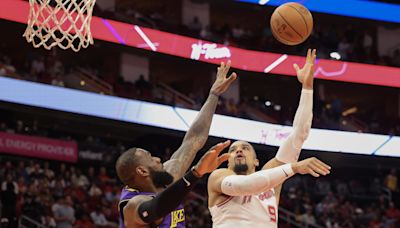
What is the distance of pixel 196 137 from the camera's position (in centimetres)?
448

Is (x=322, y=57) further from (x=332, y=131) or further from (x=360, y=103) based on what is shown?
(x=360, y=103)

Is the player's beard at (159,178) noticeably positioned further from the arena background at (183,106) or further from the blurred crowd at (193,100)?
the blurred crowd at (193,100)

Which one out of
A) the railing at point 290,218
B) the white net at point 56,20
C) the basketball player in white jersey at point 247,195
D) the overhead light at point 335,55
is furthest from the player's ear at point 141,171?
the overhead light at point 335,55

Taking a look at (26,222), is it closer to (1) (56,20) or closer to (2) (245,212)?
(1) (56,20)

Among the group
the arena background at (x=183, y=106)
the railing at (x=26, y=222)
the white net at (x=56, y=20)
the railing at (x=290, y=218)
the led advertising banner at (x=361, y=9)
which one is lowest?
the railing at (x=290, y=218)

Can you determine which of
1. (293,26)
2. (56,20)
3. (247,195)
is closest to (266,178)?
(247,195)

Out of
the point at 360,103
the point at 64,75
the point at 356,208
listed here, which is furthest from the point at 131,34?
the point at 360,103

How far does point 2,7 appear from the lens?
1391cm

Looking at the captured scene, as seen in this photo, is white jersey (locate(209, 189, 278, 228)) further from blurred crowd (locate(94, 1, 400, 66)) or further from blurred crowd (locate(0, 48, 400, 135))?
blurred crowd (locate(94, 1, 400, 66))

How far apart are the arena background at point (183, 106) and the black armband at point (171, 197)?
7519 mm

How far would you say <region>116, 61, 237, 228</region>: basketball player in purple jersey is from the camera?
308 centimetres

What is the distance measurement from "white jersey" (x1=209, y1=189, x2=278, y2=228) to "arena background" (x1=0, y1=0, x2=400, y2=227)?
633 centimetres

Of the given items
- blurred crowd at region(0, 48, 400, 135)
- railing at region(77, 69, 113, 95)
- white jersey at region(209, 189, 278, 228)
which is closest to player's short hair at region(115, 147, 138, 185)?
white jersey at region(209, 189, 278, 228)

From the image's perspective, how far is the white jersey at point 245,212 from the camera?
4.55 m
